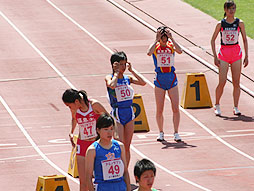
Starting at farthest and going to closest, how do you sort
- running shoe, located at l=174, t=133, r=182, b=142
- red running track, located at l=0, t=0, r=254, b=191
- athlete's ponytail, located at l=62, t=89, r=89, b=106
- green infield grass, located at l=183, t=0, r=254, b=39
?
green infield grass, located at l=183, t=0, r=254, b=39 < running shoe, located at l=174, t=133, r=182, b=142 < red running track, located at l=0, t=0, r=254, b=191 < athlete's ponytail, located at l=62, t=89, r=89, b=106

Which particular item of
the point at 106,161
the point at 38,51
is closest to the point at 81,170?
the point at 106,161

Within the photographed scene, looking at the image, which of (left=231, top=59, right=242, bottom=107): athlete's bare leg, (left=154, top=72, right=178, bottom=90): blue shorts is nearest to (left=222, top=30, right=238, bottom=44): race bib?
(left=231, top=59, right=242, bottom=107): athlete's bare leg

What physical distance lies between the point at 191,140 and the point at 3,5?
60.9 ft

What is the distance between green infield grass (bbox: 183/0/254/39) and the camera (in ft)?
106

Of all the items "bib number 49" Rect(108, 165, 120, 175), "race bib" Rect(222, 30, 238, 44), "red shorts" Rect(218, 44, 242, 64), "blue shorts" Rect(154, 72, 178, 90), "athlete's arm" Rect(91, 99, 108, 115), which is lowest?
"bib number 49" Rect(108, 165, 120, 175)

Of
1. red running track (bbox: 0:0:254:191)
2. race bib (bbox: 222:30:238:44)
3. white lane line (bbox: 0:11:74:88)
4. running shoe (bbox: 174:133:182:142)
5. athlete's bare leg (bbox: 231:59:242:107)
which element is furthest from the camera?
white lane line (bbox: 0:11:74:88)

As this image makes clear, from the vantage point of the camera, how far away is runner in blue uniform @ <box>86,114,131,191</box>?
10969mm

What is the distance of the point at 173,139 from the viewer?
62.3 feet

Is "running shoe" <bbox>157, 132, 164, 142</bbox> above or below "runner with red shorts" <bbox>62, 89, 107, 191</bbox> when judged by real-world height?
below

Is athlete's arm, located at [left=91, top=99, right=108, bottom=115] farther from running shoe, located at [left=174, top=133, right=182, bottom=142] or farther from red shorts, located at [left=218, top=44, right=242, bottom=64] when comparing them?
red shorts, located at [left=218, top=44, right=242, bottom=64]

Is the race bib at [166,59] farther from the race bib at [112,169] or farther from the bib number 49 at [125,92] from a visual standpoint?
the race bib at [112,169]

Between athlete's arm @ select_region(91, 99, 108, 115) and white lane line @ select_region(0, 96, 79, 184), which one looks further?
white lane line @ select_region(0, 96, 79, 184)

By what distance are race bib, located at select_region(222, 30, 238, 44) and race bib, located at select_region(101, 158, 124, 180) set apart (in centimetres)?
950

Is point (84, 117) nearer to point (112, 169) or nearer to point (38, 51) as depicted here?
point (112, 169)
